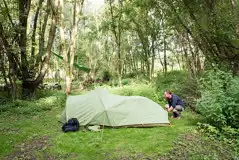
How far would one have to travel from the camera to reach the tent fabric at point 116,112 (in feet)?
30.6

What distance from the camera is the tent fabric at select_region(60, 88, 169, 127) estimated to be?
933 centimetres

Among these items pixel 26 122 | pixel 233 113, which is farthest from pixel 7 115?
pixel 233 113

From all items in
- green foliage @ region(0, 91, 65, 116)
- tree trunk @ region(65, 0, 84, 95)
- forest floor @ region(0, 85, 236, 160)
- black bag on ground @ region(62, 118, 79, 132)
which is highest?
tree trunk @ region(65, 0, 84, 95)

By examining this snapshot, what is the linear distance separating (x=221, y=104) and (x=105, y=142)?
371 cm

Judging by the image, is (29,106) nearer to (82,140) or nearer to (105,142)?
(82,140)

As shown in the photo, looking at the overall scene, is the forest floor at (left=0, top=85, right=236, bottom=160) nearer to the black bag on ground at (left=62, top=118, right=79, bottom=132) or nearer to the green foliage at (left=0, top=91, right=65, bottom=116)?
the black bag on ground at (left=62, top=118, right=79, bottom=132)

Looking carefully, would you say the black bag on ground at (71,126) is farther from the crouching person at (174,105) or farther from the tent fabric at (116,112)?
the crouching person at (174,105)

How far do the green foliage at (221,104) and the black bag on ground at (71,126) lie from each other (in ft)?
13.4

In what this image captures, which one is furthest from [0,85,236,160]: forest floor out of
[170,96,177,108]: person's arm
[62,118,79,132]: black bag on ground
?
[170,96,177,108]: person's arm

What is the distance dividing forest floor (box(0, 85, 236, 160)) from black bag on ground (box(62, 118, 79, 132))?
0.20 metres

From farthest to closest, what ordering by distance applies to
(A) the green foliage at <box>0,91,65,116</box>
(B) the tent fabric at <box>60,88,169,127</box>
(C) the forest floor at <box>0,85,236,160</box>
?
(A) the green foliage at <box>0,91,65,116</box>
(B) the tent fabric at <box>60,88,169,127</box>
(C) the forest floor at <box>0,85,236,160</box>

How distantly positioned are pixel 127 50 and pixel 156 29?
33.4 ft

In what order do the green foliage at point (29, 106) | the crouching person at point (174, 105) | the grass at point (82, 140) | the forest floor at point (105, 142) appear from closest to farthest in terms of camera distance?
1. the forest floor at point (105, 142)
2. the grass at point (82, 140)
3. the crouching person at point (174, 105)
4. the green foliage at point (29, 106)

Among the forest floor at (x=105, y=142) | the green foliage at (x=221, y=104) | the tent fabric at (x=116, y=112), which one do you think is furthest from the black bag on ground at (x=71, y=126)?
the green foliage at (x=221, y=104)
